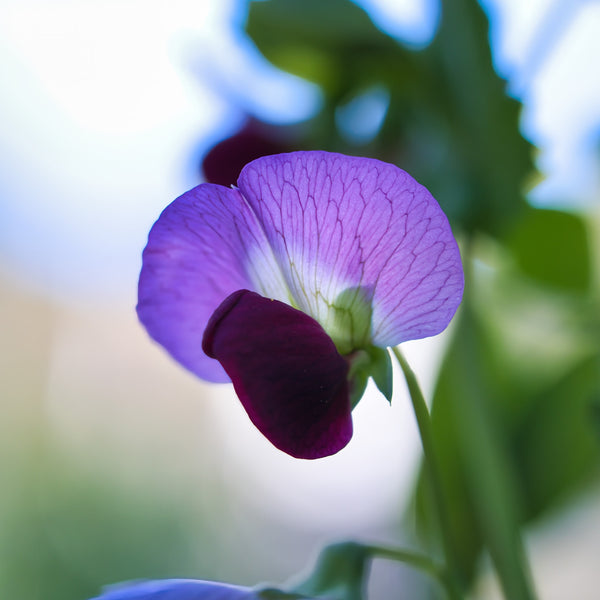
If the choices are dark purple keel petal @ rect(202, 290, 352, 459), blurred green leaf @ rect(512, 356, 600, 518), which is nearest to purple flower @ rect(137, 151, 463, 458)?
dark purple keel petal @ rect(202, 290, 352, 459)

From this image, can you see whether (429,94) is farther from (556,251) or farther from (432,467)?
(432,467)

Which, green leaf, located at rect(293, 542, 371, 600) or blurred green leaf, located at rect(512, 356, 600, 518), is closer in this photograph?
green leaf, located at rect(293, 542, 371, 600)

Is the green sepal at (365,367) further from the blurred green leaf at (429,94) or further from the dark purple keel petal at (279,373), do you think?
the blurred green leaf at (429,94)

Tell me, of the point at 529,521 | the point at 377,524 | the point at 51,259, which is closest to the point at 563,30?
the point at 529,521

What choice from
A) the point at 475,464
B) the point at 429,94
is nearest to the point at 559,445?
the point at 475,464

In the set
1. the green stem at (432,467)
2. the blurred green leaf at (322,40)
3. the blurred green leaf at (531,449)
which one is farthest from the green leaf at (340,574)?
the blurred green leaf at (322,40)

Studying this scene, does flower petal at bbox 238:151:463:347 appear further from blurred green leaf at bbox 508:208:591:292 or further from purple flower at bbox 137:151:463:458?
blurred green leaf at bbox 508:208:591:292
